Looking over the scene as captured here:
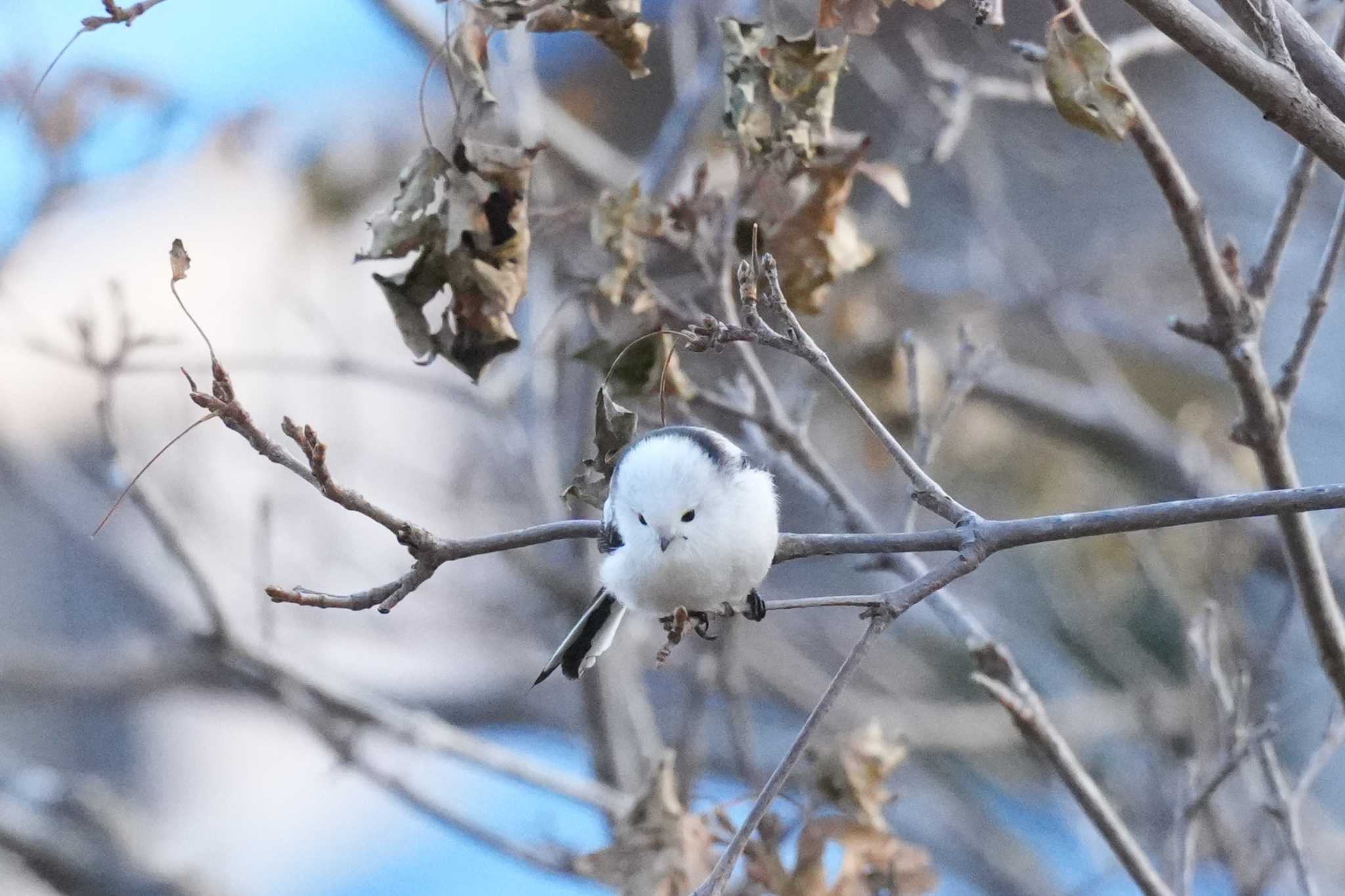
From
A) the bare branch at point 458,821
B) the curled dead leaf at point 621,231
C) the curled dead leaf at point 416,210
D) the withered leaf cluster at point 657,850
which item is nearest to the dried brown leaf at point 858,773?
the withered leaf cluster at point 657,850

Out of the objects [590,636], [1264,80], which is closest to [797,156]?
[1264,80]

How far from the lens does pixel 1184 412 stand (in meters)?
4.23

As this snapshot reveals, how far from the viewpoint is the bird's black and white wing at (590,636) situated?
65.9 inches

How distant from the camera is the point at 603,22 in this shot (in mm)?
1547

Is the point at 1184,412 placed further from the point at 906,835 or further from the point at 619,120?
the point at 619,120

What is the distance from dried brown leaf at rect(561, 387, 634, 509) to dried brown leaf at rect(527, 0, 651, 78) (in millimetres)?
436

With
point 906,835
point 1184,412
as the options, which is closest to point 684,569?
point 906,835

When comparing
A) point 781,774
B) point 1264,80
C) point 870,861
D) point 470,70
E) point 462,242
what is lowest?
point 781,774

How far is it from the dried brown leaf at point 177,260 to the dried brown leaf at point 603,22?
1.88 feet

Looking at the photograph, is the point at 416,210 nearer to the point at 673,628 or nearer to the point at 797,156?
the point at 797,156

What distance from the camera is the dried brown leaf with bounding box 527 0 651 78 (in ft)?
4.98

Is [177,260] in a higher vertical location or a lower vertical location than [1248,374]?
lower

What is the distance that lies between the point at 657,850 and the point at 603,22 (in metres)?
1.11

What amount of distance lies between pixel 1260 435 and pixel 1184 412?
8.57ft
